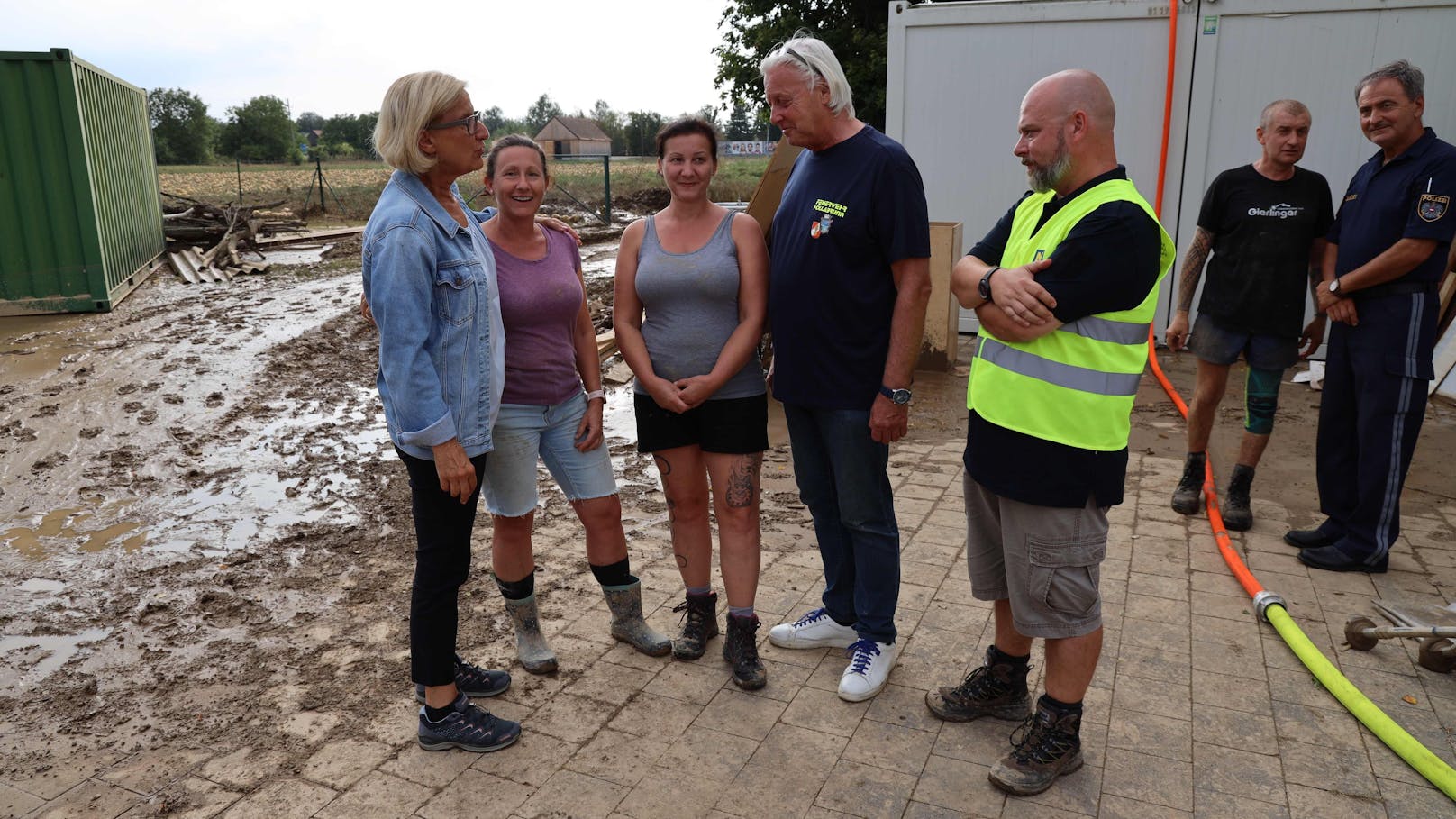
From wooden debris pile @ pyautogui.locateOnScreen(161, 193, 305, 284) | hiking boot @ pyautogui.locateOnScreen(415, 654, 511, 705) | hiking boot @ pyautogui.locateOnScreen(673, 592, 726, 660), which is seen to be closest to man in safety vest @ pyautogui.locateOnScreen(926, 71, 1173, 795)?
hiking boot @ pyautogui.locateOnScreen(673, 592, 726, 660)

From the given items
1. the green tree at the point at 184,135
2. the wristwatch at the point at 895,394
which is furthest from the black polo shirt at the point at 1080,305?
the green tree at the point at 184,135

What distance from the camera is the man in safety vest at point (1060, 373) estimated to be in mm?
2387

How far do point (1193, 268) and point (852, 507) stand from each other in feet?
8.49

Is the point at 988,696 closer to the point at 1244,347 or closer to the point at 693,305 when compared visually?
the point at 693,305

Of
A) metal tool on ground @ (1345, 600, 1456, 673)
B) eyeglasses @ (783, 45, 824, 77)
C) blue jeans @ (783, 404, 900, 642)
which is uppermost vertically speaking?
eyeglasses @ (783, 45, 824, 77)

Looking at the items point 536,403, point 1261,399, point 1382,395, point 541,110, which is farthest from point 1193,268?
point 541,110

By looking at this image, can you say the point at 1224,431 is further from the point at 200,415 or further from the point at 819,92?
the point at 200,415

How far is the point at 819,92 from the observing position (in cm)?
297

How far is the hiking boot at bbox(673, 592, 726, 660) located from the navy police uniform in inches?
108

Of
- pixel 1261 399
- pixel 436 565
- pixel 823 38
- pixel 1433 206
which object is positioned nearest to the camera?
pixel 436 565

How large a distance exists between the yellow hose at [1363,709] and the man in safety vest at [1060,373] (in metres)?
0.93

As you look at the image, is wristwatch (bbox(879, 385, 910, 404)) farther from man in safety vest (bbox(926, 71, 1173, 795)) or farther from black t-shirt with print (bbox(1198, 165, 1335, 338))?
black t-shirt with print (bbox(1198, 165, 1335, 338))

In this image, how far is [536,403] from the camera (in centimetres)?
313

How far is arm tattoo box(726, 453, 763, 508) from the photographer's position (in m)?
3.27
